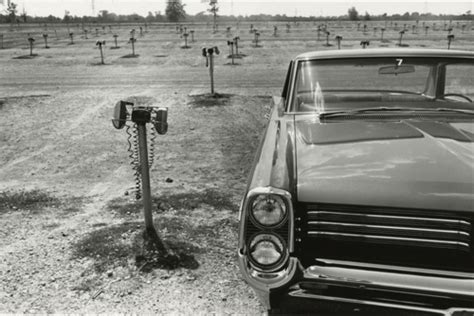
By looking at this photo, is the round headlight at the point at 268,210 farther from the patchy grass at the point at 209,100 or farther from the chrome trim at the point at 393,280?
the patchy grass at the point at 209,100

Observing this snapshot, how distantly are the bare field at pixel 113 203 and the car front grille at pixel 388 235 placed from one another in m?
0.93

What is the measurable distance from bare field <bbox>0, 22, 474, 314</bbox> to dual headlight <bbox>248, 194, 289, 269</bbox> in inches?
30.3

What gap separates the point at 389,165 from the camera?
2.32m

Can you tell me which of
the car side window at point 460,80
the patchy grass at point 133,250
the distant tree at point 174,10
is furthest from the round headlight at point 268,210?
the distant tree at point 174,10

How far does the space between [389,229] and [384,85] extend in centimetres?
214

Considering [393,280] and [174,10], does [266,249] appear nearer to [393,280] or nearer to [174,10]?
[393,280]

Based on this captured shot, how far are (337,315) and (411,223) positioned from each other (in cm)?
59

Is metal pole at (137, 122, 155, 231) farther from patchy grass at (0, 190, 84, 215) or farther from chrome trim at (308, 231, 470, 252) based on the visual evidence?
chrome trim at (308, 231, 470, 252)

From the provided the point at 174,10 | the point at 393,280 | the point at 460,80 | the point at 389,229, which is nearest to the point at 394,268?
the point at 393,280

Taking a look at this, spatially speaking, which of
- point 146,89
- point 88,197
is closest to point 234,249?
point 88,197

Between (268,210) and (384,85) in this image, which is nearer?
(268,210)

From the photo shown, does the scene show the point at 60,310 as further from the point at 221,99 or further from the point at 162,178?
the point at 221,99

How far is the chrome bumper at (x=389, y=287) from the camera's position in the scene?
79.5 inches

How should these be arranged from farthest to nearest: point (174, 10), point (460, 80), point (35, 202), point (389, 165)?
1. point (174, 10)
2. point (35, 202)
3. point (460, 80)
4. point (389, 165)
